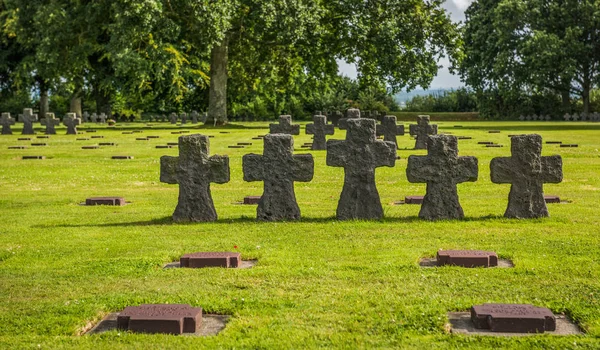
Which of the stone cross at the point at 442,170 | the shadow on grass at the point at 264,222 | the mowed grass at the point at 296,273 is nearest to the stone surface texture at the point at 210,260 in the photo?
the mowed grass at the point at 296,273

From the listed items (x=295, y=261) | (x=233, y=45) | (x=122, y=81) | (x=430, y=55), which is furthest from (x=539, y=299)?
(x=122, y=81)

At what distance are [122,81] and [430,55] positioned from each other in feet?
65.0

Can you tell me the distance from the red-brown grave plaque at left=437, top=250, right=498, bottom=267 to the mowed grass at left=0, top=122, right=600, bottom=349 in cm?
22

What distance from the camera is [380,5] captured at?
47781mm

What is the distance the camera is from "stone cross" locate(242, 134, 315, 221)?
12930 millimetres

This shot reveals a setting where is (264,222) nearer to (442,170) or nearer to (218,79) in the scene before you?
(442,170)

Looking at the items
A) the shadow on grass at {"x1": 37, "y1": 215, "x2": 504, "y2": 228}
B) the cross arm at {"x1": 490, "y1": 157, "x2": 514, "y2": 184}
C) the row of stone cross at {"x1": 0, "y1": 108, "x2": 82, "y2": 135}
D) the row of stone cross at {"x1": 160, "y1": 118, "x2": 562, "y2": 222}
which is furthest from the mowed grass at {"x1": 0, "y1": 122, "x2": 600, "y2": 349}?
the row of stone cross at {"x1": 0, "y1": 108, "x2": 82, "y2": 135}

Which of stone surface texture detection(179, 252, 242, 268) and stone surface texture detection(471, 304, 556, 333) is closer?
stone surface texture detection(471, 304, 556, 333)

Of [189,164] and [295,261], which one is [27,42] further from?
[295,261]

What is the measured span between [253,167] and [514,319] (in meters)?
6.35

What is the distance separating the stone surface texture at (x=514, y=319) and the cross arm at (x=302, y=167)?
18.7 ft

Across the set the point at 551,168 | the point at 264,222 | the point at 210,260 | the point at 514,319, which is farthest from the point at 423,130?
the point at 514,319

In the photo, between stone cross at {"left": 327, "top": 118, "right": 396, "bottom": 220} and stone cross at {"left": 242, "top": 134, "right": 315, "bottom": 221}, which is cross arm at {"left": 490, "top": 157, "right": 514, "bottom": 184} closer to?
stone cross at {"left": 327, "top": 118, "right": 396, "bottom": 220}

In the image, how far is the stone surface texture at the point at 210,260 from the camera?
9.80m
